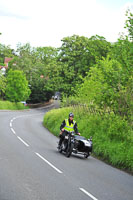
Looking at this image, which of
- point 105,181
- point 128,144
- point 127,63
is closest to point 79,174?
point 105,181

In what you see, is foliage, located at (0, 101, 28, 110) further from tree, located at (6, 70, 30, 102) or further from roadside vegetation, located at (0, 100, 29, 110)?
tree, located at (6, 70, 30, 102)

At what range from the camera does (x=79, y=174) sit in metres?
10.6

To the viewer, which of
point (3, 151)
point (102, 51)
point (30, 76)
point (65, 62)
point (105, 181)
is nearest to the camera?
point (105, 181)

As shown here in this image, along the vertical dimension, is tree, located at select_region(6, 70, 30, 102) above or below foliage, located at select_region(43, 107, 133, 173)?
above

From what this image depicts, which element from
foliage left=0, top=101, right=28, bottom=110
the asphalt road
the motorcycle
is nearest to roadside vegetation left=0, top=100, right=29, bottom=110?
foliage left=0, top=101, right=28, bottom=110

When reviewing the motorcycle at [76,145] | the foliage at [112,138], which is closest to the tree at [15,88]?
the foliage at [112,138]

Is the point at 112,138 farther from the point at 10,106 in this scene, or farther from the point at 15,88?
the point at 15,88

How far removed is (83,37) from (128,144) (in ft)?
156

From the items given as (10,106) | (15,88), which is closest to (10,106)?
(10,106)

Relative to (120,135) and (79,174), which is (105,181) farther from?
(120,135)

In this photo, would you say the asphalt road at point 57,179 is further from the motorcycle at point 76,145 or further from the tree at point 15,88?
the tree at point 15,88

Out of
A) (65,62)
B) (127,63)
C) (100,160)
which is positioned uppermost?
(65,62)

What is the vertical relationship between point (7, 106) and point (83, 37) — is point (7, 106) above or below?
below

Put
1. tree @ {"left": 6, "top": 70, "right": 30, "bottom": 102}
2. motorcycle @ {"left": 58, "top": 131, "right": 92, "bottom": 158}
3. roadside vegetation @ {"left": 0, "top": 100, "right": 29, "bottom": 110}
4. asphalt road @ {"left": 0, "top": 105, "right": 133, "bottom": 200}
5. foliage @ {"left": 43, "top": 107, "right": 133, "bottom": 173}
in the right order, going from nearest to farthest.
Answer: asphalt road @ {"left": 0, "top": 105, "right": 133, "bottom": 200} < foliage @ {"left": 43, "top": 107, "right": 133, "bottom": 173} < motorcycle @ {"left": 58, "top": 131, "right": 92, "bottom": 158} < roadside vegetation @ {"left": 0, "top": 100, "right": 29, "bottom": 110} < tree @ {"left": 6, "top": 70, "right": 30, "bottom": 102}
